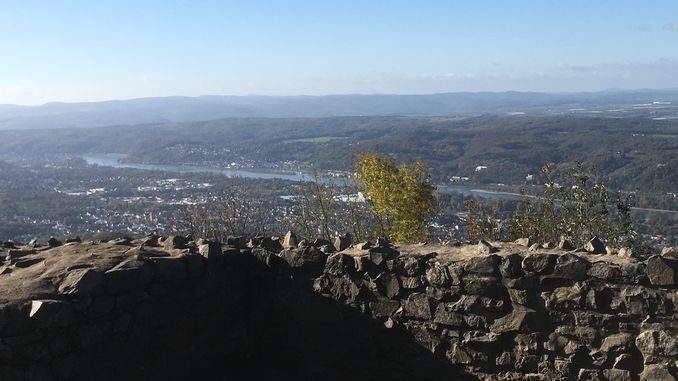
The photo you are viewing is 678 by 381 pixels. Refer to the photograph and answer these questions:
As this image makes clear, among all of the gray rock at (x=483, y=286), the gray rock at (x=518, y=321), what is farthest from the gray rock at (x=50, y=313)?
the gray rock at (x=518, y=321)

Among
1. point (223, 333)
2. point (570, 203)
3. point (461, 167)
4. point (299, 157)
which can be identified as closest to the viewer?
point (223, 333)

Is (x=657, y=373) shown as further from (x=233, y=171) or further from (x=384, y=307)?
(x=233, y=171)

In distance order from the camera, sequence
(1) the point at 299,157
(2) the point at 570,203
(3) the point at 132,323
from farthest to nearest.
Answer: (1) the point at 299,157 < (2) the point at 570,203 < (3) the point at 132,323

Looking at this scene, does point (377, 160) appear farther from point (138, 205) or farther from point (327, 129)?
point (327, 129)

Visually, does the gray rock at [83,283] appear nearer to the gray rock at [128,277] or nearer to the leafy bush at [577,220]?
the gray rock at [128,277]

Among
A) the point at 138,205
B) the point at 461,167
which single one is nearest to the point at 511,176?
the point at 461,167

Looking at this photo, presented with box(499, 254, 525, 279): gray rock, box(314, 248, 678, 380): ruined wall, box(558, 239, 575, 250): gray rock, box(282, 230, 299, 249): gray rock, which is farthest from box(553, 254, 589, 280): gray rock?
box(282, 230, 299, 249): gray rock
